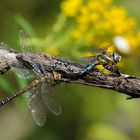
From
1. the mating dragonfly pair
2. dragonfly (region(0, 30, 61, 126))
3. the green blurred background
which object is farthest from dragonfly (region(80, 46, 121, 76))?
the green blurred background

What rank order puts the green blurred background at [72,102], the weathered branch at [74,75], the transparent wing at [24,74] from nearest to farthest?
the weathered branch at [74,75]
the transparent wing at [24,74]
the green blurred background at [72,102]

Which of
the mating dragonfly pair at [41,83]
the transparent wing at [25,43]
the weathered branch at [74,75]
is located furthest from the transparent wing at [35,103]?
the weathered branch at [74,75]

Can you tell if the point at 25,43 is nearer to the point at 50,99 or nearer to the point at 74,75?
the point at 50,99

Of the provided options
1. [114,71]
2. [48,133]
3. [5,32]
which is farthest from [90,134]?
[114,71]

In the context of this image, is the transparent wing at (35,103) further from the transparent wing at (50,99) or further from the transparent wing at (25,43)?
the transparent wing at (25,43)

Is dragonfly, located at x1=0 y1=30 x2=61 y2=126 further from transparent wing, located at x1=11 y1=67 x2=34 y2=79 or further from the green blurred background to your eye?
the green blurred background
